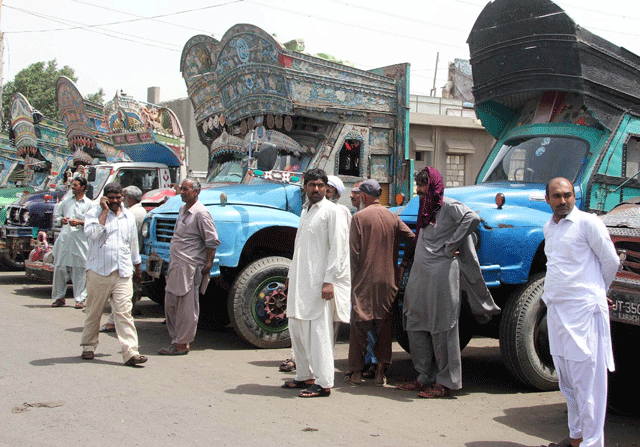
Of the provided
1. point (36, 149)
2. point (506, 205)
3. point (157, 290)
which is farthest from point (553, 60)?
point (36, 149)

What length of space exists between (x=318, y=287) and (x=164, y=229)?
9.09 ft

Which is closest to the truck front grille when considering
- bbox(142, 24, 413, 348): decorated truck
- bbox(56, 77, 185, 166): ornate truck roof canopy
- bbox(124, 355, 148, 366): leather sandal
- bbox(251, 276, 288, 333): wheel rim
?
bbox(142, 24, 413, 348): decorated truck

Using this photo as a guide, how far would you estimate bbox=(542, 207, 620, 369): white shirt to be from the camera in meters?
4.05

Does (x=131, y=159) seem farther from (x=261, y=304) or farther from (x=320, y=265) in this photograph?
(x=320, y=265)

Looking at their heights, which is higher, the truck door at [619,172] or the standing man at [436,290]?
the truck door at [619,172]

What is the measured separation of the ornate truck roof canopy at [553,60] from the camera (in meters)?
6.86

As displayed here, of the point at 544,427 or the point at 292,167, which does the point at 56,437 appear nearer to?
the point at 544,427

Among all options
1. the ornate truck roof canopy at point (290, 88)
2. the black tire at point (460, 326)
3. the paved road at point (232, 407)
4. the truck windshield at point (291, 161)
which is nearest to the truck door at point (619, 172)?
the black tire at point (460, 326)

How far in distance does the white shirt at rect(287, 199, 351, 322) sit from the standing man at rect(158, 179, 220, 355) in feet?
5.03

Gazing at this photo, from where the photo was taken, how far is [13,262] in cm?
1287

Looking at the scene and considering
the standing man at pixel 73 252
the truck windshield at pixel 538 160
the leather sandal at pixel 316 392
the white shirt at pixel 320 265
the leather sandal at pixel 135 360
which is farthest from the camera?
the standing man at pixel 73 252

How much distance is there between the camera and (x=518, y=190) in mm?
6586

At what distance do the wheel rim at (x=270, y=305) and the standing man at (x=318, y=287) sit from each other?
1.62 m

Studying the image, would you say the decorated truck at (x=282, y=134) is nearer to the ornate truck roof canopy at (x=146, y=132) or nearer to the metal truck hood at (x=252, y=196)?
the metal truck hood at (x=252, y=196)
